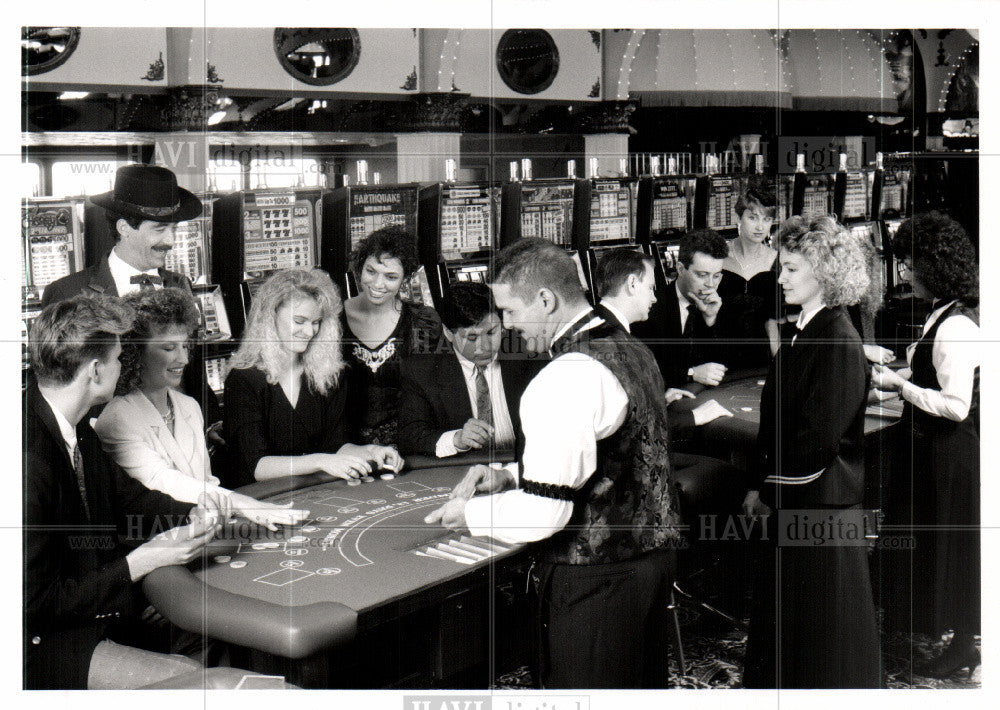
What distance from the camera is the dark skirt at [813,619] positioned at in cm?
329

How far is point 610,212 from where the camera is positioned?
341 cm

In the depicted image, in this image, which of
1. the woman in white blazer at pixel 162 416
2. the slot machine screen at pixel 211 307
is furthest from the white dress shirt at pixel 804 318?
the slot machine screen at pixel 211 307

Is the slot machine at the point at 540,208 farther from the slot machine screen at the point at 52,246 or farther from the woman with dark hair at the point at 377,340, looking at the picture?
the slot machine screen at the point at 52,246

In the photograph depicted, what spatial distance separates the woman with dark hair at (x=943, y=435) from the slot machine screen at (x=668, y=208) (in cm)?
71

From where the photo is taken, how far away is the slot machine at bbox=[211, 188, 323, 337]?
129 inches

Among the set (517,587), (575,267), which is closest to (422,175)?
(575,267)

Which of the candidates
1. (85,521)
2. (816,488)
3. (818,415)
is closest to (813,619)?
(816,488)

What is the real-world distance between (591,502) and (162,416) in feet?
4.62

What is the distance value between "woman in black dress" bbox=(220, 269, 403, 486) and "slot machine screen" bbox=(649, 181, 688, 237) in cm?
110

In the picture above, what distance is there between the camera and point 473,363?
10.8 ft

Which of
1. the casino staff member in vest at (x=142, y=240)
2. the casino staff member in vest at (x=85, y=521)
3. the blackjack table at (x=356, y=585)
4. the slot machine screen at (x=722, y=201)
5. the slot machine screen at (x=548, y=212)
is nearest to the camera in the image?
the blackjack table at (x=356, y=585)

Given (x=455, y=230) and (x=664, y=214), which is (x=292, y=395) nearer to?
(x=455, y=230)
